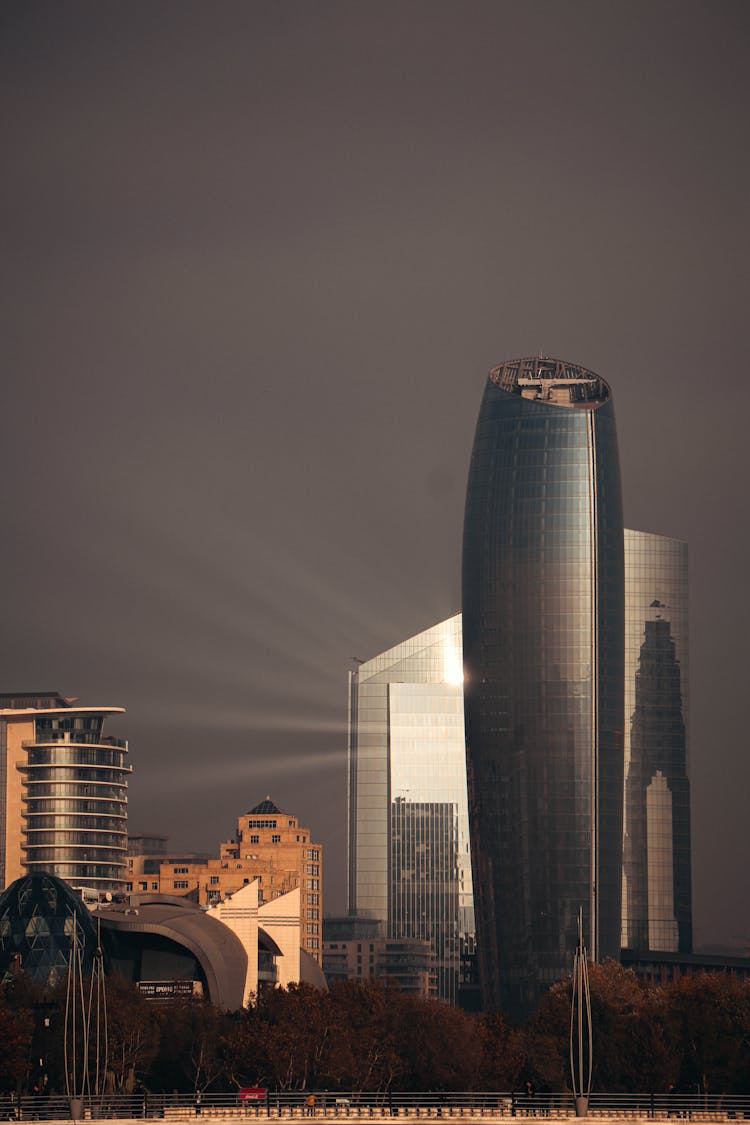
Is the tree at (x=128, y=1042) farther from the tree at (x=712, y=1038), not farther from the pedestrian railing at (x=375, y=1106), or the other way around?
the tree at (x=712, y=1038)

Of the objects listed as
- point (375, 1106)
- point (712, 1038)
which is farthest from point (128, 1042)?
point (712, 1038)

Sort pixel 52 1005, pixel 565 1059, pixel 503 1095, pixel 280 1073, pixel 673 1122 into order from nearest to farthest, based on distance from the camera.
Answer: pixel 673 1122 → pixel 503 1095 → pixel 280 1073 → pixel 565 1059 → pixel 52 1005

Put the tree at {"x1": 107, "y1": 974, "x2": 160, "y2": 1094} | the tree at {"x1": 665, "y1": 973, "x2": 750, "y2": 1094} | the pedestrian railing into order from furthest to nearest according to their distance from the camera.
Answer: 1. the tree at {"x1": 665, "y1": 973, "x2": 750, "y2": 1094}
2. the tree at {"x1": 107, "y1": 974, "x2": 160, "y2": 1094}
3. the pedestrian railing

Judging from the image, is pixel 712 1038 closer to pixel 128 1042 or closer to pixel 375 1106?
pixel 375 1106

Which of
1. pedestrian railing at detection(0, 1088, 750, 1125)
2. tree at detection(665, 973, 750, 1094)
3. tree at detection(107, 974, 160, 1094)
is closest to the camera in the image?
pedestrian railing at detection(0, 1088, 750, 1125)

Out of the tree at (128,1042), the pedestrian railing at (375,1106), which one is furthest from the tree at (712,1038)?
the tree at (128,1042)

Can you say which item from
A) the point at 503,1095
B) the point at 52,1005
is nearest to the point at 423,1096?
the point at 503,1095

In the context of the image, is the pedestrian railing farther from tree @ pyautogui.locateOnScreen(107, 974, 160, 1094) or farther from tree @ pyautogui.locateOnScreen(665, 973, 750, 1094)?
tree @ pyautogui.locateOnScreen(107, 974, 160, 1094)

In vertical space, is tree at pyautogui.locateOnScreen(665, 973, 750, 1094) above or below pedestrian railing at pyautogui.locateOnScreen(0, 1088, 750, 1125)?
above

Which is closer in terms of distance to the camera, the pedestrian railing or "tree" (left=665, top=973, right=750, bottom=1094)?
the pedestrian railing

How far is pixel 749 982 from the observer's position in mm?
188250

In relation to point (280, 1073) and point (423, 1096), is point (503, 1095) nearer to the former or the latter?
point (423, 1096)

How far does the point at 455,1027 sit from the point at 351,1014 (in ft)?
29.2

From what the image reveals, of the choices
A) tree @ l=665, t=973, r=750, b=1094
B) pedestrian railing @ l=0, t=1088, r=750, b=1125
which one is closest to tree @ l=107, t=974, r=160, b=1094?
pedestrian railing @ l=0, t=1088, r=750, b=1125
